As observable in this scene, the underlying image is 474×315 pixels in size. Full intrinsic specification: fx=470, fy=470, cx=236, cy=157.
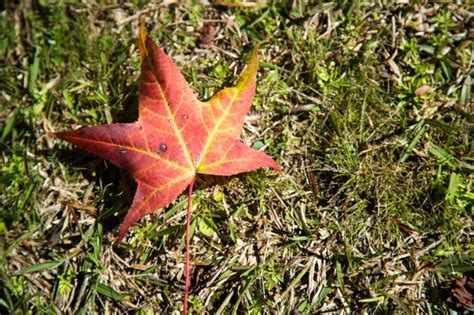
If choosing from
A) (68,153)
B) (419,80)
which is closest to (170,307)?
(68,153)

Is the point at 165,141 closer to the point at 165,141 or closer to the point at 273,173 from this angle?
the point at 165,141

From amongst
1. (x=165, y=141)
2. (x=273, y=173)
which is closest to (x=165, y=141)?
(x=165, y=141)

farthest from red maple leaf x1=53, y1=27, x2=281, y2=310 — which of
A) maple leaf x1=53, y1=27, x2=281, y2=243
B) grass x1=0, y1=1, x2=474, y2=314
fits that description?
grass x1=0, y1=1, x2=474, y2=314

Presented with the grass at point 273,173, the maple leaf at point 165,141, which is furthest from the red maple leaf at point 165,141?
the grass at point 273,173

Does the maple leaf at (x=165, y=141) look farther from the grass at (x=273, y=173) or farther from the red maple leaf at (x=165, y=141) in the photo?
the grass at (x=273, y=173)

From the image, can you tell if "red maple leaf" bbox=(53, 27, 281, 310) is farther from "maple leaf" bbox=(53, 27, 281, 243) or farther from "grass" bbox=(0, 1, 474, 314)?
"grass" bbox=(0, 1, 474, 314)

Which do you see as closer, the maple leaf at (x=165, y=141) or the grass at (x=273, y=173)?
the maple leaf at (x=165, y=141)

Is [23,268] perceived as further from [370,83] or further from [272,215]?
[370,83]
